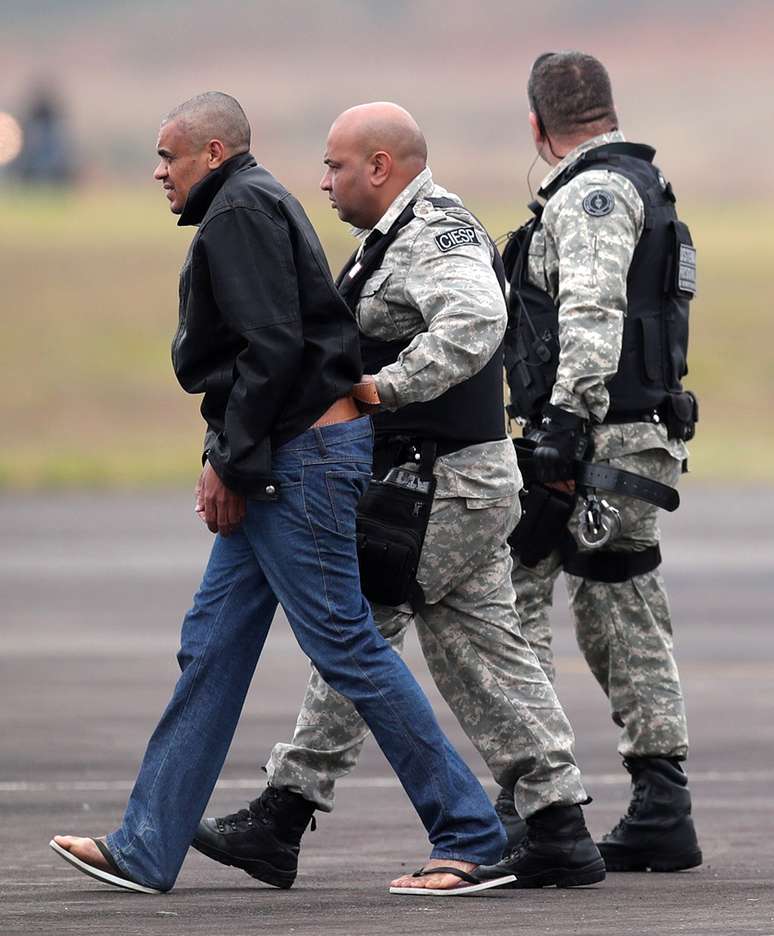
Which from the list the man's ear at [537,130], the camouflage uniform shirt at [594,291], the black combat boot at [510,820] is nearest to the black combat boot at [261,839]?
the black combat boot at [510,820]

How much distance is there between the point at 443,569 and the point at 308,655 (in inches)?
18.1

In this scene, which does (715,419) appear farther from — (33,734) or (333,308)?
(333,308)

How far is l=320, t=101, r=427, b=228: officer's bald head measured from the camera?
650 centimetres

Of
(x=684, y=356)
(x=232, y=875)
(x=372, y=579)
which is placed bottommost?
(x=232, y=875)

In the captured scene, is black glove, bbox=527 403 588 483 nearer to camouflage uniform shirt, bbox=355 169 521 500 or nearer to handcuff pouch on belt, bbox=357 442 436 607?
camouflage uniform shirt, bbox=355 169 521 500

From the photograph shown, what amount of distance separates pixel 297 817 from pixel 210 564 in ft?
2.44

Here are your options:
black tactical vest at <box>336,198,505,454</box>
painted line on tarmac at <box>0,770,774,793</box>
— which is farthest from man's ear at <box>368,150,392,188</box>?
painted line on tarmac at <box>0,770,774,793</box>

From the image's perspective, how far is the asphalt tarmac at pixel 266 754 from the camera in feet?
19.9

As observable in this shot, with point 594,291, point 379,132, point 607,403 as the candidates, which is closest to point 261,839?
point 607,403

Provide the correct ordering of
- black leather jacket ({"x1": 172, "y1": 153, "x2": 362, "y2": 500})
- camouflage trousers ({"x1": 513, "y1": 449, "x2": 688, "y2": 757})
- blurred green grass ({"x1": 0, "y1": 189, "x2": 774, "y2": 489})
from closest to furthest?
black leather jacket ({"x1": 172, "y1": 153, "x2": 362, "y2": 500}) < camouflage trousers ({"x1": 513, "y1": 449, "x2": 688, "y2": 757}) < blurred green grass ({"x1": 0, "y1": 189, "x2": 774, "y2": 489})

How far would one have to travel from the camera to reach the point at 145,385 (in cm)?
3688

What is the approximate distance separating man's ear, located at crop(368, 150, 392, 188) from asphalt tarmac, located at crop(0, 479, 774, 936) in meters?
1.90

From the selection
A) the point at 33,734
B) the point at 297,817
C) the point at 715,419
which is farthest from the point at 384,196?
the point at 715,419

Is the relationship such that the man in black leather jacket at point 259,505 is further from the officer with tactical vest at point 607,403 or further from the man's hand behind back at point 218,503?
the officer with tactical vest at point 607,403
